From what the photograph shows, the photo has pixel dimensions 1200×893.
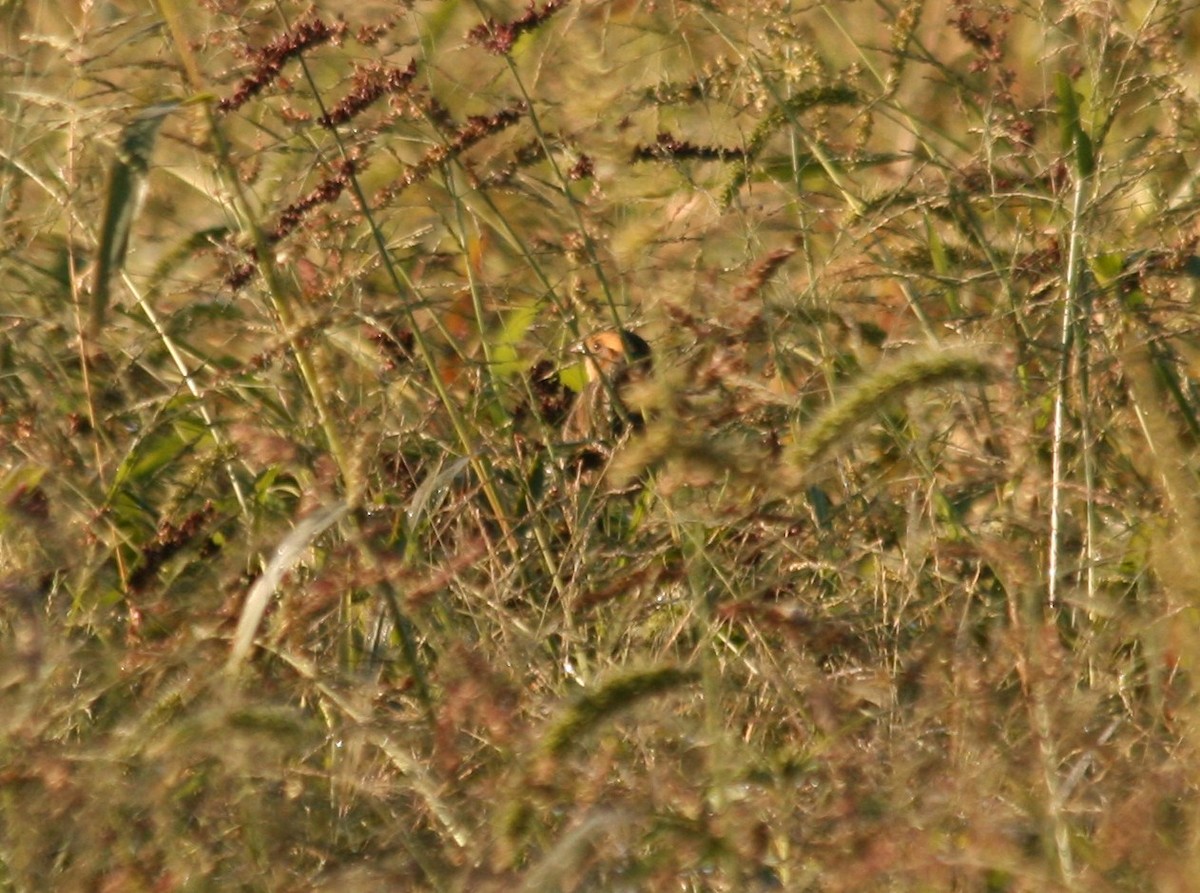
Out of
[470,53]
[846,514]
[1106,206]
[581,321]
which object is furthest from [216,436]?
[470,53]

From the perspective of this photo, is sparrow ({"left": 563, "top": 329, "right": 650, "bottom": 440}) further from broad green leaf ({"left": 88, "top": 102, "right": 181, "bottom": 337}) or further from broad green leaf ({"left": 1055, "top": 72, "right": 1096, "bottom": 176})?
broad green leaf ({"left": 88, "top": 102, "right": 181, "bottom": 337})

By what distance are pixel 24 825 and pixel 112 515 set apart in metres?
0.90

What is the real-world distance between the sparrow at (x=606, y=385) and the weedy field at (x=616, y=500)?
0.01m

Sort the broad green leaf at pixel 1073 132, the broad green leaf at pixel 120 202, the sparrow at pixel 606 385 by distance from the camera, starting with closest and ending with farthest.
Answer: the broad green leaf at pixel 120 202 → the broad green leaf at pixel 1073 132 → the sparrow at pixel 606 385

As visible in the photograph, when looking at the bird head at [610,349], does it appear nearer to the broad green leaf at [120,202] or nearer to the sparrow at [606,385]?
the sparrow at [606,385]

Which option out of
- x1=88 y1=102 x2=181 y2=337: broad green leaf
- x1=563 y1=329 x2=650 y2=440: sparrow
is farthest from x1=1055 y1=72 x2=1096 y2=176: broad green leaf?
x1=88 y1=102 x2=181 y2=337: broad green leaf

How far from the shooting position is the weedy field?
1840 millimetres

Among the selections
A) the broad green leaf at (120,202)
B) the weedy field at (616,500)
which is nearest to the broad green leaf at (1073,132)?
the weedy field at (616,500)

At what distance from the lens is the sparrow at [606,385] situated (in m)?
2.66

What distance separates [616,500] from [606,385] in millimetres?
374

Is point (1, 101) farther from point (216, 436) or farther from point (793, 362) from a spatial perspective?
point (793, 362)

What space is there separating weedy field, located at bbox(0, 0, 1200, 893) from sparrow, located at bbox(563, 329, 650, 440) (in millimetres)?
12

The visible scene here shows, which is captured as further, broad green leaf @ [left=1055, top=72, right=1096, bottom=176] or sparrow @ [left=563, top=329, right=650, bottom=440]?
sparrow @ [left=563, top=329, right=650, bottom=440]

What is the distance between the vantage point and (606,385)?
101 inches
